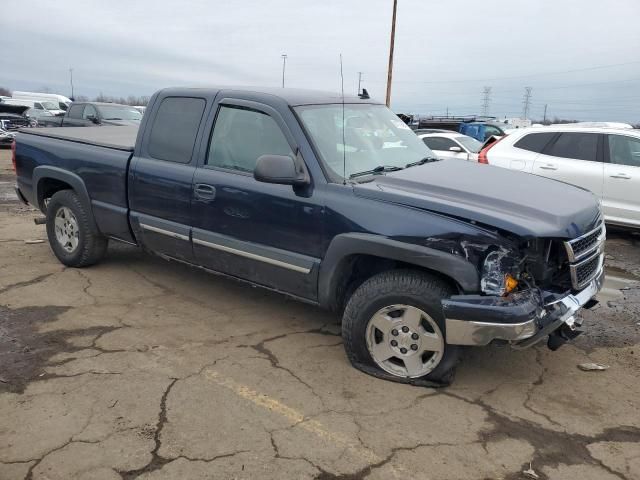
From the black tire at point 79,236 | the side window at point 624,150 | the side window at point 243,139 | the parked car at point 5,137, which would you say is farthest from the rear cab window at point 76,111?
the side window at point 624,150

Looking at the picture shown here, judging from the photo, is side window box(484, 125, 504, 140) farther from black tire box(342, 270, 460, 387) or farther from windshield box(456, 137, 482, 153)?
black tire box(342, 270, 460, 387)

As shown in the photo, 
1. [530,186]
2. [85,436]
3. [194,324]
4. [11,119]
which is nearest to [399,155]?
[530,186]

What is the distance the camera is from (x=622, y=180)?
25.2 ft

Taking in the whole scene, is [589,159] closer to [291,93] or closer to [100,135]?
[291,93]

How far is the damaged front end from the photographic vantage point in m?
3.11

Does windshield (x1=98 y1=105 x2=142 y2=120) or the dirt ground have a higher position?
windshield (x1=98 y1=105 x2=142 y2=120)

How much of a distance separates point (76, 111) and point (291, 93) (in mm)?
12550

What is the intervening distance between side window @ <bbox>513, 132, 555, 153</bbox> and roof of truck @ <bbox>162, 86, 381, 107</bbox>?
4.47 meters

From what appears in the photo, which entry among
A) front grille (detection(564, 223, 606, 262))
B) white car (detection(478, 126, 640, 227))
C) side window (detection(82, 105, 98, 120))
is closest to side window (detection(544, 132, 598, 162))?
white car (detection(478, 126, 640, 227))

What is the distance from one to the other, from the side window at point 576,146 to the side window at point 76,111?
11906 mm

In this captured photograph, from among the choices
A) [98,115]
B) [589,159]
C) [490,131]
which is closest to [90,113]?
[98,115]

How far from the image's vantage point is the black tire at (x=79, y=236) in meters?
5.45

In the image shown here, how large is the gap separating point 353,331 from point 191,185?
1767mm

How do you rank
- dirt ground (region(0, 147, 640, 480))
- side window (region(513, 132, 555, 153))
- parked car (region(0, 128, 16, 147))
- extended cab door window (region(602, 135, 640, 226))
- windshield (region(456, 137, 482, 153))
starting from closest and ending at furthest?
1. dirt ground (region(0, 147, 640, 480))
2. extended cab door window (region(602, 135, 640, 226))
3. side window (region(513, 132, 555, 153))
4. windshield (region(456, 137, 482, 153))
5. parked car (region(0, 128, 16, 147))
